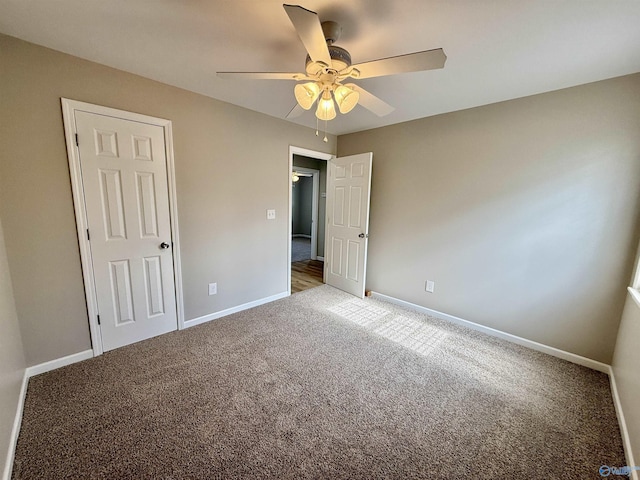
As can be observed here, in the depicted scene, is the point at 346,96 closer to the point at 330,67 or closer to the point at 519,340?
the point at 330,67

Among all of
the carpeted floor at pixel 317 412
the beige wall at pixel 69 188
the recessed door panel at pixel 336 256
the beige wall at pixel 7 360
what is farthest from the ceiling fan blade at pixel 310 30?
the recessed door panel at pixel 336 256

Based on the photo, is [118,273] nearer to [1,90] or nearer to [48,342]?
[48,342]

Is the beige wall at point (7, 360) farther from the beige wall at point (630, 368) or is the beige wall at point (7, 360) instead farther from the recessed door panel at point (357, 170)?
the recessed door panel at point (357, 170)

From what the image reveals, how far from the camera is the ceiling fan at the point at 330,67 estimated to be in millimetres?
1121

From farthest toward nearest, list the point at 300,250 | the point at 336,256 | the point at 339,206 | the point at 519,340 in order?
the point at 300,250, the point at 336,256, the point at 339,206, the point at 519,340

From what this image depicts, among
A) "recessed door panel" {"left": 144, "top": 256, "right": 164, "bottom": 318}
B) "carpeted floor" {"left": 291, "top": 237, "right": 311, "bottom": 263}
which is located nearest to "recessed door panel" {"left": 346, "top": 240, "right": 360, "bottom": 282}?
"carpeted floor" {"left": 291, "top": 237, "right": 311, "bottom": 263}

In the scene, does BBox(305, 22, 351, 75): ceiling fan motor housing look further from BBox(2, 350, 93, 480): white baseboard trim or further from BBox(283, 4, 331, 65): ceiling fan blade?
BBox(2, 350, 93, 480): white baseboard trim

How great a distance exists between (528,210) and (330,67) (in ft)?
7.31

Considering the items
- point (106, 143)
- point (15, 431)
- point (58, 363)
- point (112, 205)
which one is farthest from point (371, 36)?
point (58, 363)

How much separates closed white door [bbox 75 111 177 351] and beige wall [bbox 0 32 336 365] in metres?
0.13

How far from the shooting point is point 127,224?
2.21m

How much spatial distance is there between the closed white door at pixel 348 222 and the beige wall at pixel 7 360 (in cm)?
319

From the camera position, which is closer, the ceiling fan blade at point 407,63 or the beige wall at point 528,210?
the ceiling fan blade at point 407,63

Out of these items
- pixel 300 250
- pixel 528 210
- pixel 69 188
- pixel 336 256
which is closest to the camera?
pixel 69 188
